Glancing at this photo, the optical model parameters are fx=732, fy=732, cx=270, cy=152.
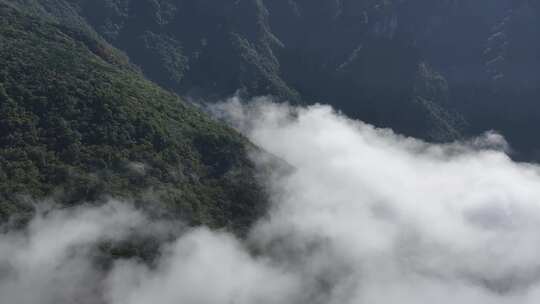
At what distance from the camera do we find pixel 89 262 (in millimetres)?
139500

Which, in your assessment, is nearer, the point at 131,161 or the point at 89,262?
the point at 89,262

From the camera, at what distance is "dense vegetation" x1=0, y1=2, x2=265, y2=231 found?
496ft

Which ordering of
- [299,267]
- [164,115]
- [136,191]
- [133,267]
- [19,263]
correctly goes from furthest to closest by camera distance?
[164,115] < [299,267] < [136,191] < [133,267] < [19,263]

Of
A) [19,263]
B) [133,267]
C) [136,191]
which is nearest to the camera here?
[19,263]

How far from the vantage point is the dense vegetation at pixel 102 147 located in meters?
151

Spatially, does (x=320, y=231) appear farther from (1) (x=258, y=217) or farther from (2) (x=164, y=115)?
(2) (x=164, y=115)

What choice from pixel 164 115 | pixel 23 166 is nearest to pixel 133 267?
pixel 23 166

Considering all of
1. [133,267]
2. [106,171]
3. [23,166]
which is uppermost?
[106,171]

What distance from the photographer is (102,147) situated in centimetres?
16512

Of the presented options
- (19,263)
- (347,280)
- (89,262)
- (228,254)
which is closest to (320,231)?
(347,280)

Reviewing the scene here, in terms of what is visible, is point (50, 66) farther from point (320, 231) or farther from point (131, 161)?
point (320, 231)

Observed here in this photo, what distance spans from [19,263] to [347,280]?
83124 mm

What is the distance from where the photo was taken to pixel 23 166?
148500 millimetres

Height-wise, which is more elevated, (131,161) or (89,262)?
(131,161)
